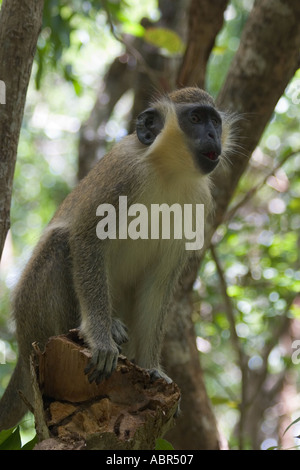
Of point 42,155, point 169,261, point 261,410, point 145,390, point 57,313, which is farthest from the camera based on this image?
point 42,155

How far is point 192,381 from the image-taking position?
6.30 meters

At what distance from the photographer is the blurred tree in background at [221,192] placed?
6496mm

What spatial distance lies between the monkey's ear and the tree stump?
6.73 feet

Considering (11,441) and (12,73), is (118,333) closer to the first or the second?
(11,441)

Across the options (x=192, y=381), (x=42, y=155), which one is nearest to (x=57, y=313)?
(x=192, y=381)

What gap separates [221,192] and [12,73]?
292cm

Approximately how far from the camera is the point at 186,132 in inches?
204

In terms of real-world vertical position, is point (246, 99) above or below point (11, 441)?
above

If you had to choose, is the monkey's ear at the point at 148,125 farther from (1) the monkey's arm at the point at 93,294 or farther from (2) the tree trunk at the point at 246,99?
(2) the tree trunk at the point at 246,99

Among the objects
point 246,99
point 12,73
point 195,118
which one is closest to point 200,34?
point 246,99

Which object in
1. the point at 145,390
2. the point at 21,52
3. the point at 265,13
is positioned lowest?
the point at 145,390

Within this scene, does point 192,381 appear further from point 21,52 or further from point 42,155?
point 42,155

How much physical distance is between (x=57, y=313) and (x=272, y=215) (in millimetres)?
6473
